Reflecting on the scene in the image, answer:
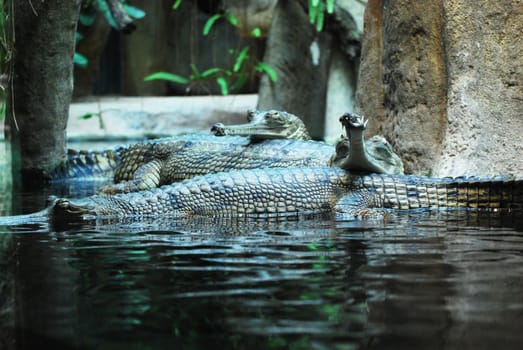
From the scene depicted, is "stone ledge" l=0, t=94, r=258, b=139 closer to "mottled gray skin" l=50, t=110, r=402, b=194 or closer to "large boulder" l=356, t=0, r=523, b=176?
"mottled gray skin" l=50, t=110, r=402, b=194

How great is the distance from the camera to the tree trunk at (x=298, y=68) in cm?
1121

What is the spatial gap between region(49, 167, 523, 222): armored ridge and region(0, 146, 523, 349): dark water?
1.91 feet

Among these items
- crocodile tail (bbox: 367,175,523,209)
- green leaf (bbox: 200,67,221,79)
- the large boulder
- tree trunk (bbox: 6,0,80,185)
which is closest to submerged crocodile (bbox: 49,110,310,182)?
the large boulder

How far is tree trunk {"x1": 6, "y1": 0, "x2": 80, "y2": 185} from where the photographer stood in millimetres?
6562

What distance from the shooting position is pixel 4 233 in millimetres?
3607

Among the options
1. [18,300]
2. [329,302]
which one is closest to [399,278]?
[329,302]

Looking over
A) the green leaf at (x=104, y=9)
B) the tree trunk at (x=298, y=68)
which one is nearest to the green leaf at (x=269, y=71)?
the tree trunk at (x=298, y=68)

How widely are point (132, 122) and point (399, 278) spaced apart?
9.98 m

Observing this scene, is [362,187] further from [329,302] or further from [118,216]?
[329,302]

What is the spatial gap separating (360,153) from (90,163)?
3885 mm

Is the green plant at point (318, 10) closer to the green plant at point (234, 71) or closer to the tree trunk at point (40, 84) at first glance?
the green plant at point (234, 71)

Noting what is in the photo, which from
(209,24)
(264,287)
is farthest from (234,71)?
(264,287)

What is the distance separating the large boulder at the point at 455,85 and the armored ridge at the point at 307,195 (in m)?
0.66

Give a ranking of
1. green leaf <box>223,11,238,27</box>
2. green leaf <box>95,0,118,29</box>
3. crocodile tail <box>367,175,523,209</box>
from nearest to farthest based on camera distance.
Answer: crocodile tail <box>367,175,523,209</box>, green leaf <box>223,11,238,27</box>, green leaf <box>95,0,118,29</box>
